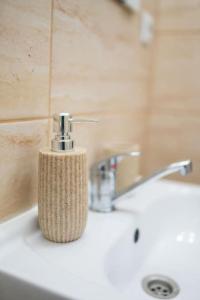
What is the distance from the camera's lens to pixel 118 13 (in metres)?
0.73

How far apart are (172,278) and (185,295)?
0.05 metres

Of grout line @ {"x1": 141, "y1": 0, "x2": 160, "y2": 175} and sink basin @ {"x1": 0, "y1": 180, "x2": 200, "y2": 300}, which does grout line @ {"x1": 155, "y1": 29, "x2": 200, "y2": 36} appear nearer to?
grout line @ {"x1": 141, "y1": 0, "x2": 160, "y2": 175}

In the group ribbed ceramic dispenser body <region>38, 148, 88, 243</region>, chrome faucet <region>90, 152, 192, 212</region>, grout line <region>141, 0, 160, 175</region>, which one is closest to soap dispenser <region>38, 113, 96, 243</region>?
ribbed ceramic dispenser body <region>38, 148, 88, 243</region>

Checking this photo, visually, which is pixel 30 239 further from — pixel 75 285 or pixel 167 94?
pixel 167 94

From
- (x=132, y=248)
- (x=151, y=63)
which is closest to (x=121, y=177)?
Result: (x=132, y=248)

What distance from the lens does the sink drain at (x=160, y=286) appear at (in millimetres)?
525

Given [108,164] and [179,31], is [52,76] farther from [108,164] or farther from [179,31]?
[179,31]

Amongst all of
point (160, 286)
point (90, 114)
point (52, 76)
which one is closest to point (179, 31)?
point (90, 114)

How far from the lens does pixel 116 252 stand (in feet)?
1.59

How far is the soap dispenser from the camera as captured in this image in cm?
42

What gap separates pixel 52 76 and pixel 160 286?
1.28 ft

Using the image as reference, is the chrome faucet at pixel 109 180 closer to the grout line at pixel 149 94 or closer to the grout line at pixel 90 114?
the grout line at pixel 90 114

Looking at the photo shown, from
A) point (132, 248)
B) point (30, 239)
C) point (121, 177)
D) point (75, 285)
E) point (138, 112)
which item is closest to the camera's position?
point (75, 285)

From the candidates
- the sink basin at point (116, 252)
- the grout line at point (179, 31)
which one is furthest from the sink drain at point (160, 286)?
the grout line at point (179, 31)
